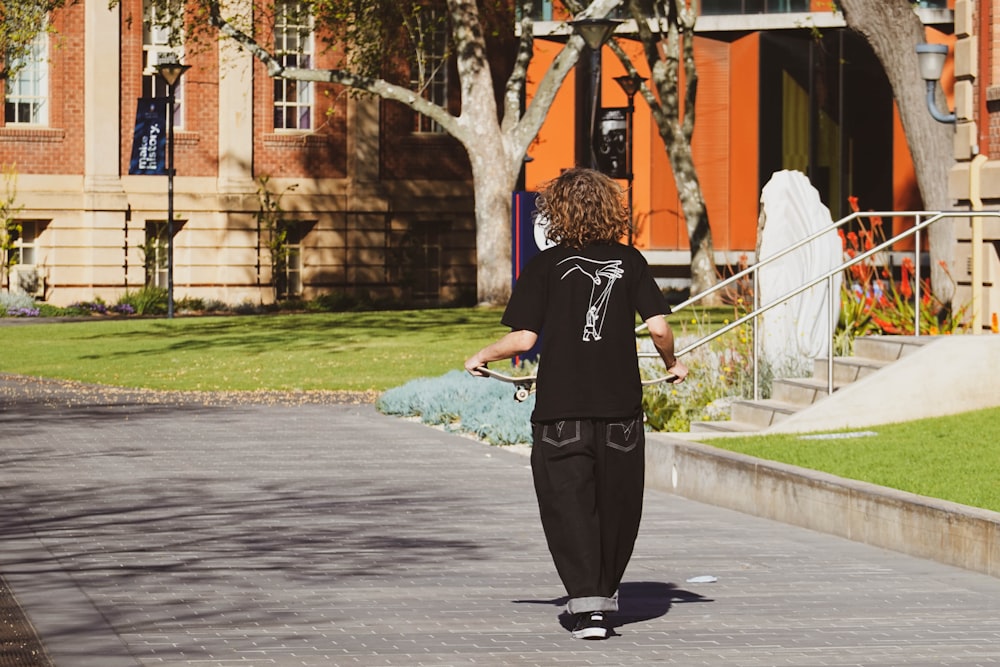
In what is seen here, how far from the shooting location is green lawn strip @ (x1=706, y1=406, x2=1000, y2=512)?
36.4ft

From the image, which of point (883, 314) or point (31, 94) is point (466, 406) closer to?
point (883, 314)

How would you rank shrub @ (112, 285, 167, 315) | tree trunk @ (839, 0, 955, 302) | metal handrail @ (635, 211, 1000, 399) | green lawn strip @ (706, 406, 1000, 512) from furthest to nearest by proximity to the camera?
shrub @ (112, 285, 167, 315) < tree trunk @ (839, 0, 955, 302) < metal handrail @ (635, 211, 1000, 399) < green lawn strip @ (706, 406, 1000, 512)

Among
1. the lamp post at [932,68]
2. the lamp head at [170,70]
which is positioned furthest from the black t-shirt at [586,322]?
the lamp head at [170,70]

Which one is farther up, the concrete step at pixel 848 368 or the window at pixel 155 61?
the window at pixel 155 61

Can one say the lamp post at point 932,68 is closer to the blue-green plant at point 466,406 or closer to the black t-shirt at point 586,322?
the blue-green plant at point 466,406

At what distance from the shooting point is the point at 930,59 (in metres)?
19.5

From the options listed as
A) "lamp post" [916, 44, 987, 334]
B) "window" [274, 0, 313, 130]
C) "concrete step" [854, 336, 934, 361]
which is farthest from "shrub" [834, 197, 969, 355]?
"window" [274, 0, 313, 130]

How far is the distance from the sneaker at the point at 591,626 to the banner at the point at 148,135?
3255 cm

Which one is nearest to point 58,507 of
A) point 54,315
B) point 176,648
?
point 176,648

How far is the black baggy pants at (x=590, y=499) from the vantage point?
7637mm

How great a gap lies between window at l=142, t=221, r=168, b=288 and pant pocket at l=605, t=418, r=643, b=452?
117ft

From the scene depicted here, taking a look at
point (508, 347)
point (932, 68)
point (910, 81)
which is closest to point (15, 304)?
point (910, 81)

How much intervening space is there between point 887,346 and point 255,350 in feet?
44.3

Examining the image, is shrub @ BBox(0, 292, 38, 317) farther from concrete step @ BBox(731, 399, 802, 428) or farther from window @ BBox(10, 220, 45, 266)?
concrete step @ BBox(731, 399, 802, 428)
